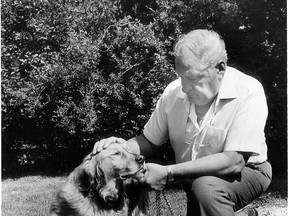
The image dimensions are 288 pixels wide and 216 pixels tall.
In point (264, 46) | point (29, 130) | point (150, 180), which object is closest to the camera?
point (150, 180)

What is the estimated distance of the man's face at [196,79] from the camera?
3.60m

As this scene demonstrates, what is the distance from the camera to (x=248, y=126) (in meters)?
3.61

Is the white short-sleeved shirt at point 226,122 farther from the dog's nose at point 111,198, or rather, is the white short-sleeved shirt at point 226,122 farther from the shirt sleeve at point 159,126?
the dog's nose at point 111,198

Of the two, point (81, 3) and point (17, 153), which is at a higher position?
point (81, 3)

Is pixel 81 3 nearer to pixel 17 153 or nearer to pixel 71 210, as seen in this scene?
pixel 17 153

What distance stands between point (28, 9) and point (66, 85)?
193 cm

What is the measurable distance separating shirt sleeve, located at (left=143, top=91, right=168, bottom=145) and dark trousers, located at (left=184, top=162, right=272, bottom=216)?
490 millimetres

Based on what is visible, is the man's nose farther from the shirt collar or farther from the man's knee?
the man's knee

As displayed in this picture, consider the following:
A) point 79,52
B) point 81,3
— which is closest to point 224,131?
point 79,52

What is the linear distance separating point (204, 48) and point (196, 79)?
226 millimetres

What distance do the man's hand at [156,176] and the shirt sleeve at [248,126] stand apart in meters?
0.50

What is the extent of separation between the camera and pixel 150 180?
11.7ft

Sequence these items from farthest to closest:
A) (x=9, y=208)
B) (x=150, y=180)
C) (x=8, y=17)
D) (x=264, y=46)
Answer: (x=8, y=17)
(x=264, y=46)
(x=9, y=208)
(x=150, y=180)

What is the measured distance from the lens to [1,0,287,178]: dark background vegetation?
8.66 m
